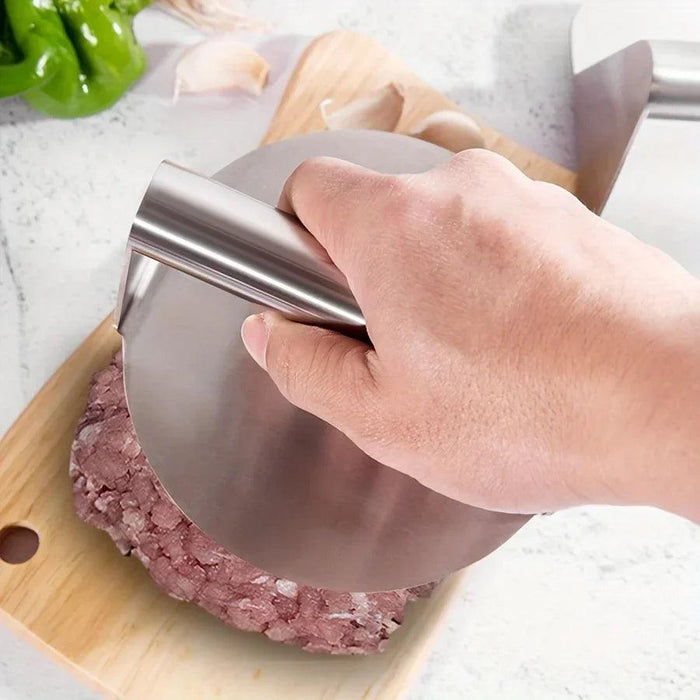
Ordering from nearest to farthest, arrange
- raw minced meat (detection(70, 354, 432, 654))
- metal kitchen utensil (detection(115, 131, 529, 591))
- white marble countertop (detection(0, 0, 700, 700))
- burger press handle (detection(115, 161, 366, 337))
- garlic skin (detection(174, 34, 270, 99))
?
burger press handle (detection(115, 161, 366, 337))
metal kitchen utensil (detection(115, 131, 529, 591))
raw minced meat (detection(70, 354, 432, 654))
white marble countertop (detection(0, 0, 700, 700))
garlic skin (detection(174, 34, 270, 99))

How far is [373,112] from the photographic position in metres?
1.04

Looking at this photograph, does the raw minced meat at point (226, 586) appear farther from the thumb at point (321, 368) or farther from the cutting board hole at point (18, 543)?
the thumb at point (321, 368)

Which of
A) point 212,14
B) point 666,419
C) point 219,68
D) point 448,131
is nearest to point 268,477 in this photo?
point 666,419

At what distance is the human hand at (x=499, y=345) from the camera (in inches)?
19.1

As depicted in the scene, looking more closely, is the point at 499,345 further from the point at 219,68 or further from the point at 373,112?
the point at 219,68

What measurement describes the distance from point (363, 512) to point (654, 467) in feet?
1.01

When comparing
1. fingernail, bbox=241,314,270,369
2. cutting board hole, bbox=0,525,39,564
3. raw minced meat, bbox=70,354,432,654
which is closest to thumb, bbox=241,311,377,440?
fingernail, bbox=241,314,270,369

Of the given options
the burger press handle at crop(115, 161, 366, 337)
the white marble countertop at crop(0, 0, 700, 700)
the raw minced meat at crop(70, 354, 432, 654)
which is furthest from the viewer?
the white marble countertop at crop(0, 0, 700, 700)

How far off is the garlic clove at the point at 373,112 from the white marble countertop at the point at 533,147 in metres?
0.16

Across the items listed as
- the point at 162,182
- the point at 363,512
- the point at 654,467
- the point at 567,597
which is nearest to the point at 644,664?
the point at 567,597

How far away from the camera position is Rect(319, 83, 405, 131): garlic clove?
1.03 m

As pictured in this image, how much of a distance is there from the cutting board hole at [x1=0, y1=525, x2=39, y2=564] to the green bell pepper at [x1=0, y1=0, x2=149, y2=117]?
1.81ft

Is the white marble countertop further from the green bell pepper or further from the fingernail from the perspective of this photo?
the fingernail

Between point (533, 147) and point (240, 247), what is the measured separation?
72 centimetres
